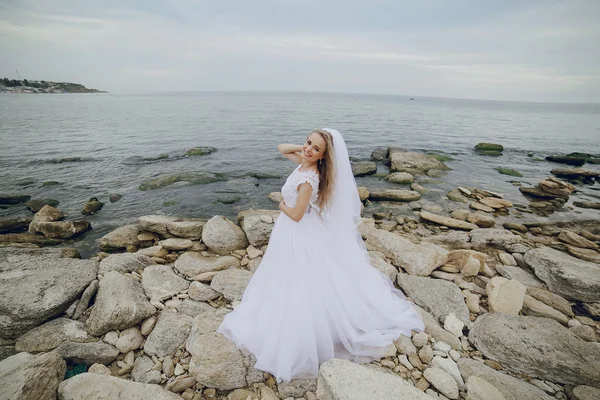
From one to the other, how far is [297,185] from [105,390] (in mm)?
3293

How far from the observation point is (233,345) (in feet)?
12.2

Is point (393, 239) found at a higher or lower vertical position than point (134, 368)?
higher

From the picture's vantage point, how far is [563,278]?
17.8ft

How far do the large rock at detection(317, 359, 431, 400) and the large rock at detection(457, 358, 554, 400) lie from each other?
1.23 meters

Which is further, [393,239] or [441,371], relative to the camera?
[393,239]

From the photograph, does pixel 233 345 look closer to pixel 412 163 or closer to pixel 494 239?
pixel 494 239

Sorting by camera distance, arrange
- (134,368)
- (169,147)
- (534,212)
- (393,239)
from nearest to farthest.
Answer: (134,368) → (393,239) → (534,212) → (169,147)

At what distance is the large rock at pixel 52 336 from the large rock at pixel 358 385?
12.1 feet

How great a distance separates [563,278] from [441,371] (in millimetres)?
4103

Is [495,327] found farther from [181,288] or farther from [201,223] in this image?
[201,223]

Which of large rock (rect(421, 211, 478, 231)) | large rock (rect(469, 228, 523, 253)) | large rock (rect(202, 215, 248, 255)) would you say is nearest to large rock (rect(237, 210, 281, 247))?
large rock (rect(202, 215, 248, 255))

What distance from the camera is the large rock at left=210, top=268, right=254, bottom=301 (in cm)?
516

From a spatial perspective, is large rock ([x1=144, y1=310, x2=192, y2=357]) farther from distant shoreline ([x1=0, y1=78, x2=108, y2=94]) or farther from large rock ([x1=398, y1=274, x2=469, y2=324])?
distant shoreline ([x1=0, y1=78, x2=108, y2=94])

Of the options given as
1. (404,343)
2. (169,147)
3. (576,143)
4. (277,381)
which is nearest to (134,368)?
(277,381)
